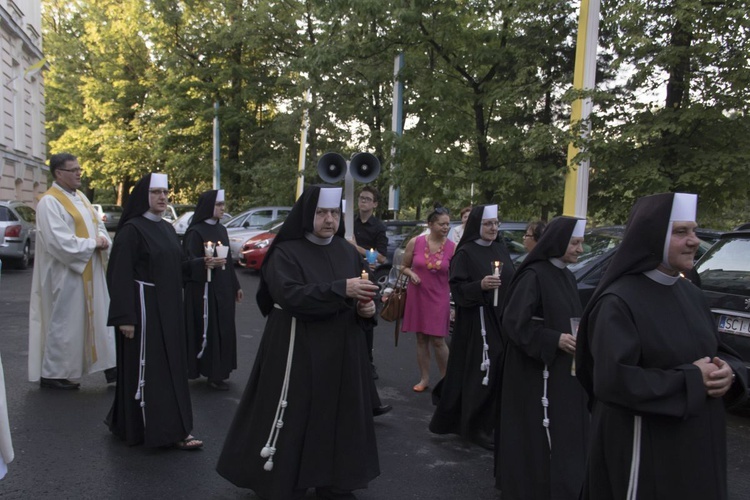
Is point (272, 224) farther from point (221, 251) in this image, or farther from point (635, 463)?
point (635, 463)

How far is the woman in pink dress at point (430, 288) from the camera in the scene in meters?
6.78

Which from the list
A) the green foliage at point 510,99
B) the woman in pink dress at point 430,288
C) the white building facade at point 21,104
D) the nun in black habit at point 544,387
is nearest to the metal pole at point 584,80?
the green foliage at point 510,99

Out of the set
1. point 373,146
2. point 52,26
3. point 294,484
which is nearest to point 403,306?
point 294,484

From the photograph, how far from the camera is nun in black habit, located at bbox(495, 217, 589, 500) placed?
4.09 meters

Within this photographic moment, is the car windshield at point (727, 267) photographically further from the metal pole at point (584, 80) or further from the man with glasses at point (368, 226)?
the metal pole at point (584, 80)

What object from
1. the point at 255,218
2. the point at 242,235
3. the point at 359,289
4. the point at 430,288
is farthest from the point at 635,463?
the point at 255,218

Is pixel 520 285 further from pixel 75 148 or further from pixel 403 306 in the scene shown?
pixel 75 148

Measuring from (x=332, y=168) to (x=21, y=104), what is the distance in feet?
102

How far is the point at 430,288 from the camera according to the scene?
690 centimetres

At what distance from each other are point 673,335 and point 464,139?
12974 millimetres

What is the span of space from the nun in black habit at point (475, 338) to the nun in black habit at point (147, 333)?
205cm

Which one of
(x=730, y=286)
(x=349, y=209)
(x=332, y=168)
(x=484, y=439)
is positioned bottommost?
(x=484, y=439)

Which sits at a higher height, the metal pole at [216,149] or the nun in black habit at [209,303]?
the metal pole at [216,149]

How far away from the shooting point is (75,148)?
37.8 m
